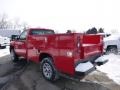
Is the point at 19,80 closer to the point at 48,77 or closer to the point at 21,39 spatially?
the point at 48,77

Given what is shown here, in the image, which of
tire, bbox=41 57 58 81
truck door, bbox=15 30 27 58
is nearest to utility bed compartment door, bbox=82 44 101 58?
tire, bbox=41 57 58 81

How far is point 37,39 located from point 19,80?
1626 mm

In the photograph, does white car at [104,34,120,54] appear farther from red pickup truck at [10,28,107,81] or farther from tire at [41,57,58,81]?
tire at [41,57,58,81]

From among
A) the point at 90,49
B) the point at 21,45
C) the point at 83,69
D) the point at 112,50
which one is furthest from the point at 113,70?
the point at 112,50

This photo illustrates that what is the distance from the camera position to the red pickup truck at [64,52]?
555 centimetres

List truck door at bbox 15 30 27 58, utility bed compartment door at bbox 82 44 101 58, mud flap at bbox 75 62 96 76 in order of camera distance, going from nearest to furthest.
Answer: mud flap at bbox 75 62 96 76 < utility bed compartment door at bbox 82 44 101 58 < truck door at bbox 15 30 27 58

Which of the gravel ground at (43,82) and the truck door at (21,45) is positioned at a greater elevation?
the truck door at (21,45)

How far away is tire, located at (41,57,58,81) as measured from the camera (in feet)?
21.7

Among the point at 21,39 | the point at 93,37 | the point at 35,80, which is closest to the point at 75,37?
the point at 93,37

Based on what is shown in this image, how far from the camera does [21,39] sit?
9.01 m

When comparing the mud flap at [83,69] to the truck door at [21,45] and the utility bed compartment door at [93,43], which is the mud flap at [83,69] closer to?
the utility bed compartment door at [93,43]

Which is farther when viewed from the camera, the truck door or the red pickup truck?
the truck door

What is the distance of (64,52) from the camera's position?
5.81 m

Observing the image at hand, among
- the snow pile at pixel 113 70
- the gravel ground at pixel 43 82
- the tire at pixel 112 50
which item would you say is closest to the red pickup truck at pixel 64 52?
the gravel ground at pixel 43 82
